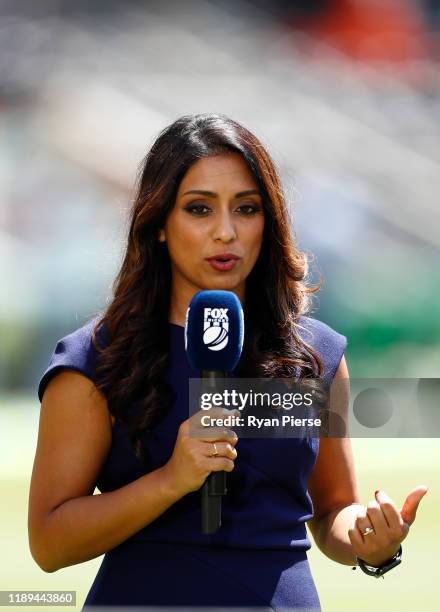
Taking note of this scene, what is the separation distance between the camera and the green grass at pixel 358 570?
3.31 metres

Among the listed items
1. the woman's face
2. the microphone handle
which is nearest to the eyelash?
the woman's face

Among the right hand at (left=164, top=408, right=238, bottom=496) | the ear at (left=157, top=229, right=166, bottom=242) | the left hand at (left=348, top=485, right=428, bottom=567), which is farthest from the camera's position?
the ear at (left=157, top=229, right=166, bottom=242)

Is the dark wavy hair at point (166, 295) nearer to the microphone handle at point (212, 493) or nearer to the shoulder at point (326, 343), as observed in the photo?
the shoulder at point (326, 343)

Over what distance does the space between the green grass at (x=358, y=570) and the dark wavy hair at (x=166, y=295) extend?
67 cm

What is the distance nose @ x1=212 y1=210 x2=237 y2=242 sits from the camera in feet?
4.76

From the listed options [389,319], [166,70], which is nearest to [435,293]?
[389,319]

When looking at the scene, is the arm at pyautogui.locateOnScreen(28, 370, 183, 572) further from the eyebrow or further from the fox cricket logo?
Result: the eyebrow

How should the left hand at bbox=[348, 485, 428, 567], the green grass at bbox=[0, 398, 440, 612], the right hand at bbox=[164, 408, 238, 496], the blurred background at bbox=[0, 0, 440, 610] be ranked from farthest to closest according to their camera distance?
the blurred background at bbox=[0, 0, 440, 610] → the green grass at bbox=[0, 398, 440, 612] → the left hand at bbox=[348, 485, 428, 567] → the right hand at bbox=[164, 408, 238, 496]

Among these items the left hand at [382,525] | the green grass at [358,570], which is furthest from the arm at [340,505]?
the green grass at [358,570]

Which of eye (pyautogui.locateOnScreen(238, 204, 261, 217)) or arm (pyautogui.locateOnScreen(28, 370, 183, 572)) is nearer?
arm (pyautogui.locateOnScreen(28, 370, 183, 572))

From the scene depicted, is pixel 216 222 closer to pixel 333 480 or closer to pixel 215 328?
pixel 215 328

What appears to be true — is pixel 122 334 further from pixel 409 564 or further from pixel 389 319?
pixel 389 319

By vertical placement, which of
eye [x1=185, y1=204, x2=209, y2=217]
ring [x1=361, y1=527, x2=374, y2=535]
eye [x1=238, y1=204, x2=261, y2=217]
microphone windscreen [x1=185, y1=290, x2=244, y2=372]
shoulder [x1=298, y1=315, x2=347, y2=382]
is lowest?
ring [x1=361, y1=527, x2=374, y2=535]

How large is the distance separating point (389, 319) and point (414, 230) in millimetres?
703
